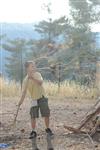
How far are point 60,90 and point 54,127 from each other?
6.56 metres

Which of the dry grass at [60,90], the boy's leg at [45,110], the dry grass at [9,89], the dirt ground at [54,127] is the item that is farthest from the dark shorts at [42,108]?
the dry grass at [9,89]

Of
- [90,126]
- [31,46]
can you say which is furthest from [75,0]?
[90,126]

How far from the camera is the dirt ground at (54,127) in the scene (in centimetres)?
789

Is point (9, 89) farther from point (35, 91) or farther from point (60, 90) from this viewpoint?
point (35, 91)

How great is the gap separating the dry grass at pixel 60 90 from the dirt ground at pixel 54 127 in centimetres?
98

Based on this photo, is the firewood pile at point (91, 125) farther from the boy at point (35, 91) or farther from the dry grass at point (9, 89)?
the dry grass at point (9, 89)

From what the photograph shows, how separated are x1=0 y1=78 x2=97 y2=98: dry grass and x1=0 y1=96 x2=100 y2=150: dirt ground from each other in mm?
976

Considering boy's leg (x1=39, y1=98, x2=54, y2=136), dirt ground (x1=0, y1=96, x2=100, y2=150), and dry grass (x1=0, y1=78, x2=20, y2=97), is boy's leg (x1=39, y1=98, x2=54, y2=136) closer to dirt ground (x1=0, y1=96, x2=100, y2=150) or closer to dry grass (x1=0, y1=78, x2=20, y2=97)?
dirt ground (x1=0, y1=96, x2=100, y2=150)

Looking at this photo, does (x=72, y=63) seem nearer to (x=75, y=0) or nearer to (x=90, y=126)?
(x=75, y=0)

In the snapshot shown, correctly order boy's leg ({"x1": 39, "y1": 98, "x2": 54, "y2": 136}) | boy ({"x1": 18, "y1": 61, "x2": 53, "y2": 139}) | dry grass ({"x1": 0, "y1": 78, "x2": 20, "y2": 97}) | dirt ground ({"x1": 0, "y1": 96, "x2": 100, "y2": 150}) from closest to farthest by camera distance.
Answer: dirt ground ({"x1": 0, "y1": 96, "x2": 100, "y2": 150}) < boy ({"x1": 18, "y1": 61, "x2": 53, "y2": 139}) < boy's leg ({"x1": 39, "y1": 98, "x2": 54, "y2": 136}) < dry grass ({"x1": 0, "y1": 78, "x2": 20, "y2": 97})

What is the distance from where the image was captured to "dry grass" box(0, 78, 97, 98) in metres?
15.6

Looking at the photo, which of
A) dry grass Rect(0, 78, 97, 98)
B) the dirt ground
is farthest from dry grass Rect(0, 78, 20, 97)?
the dirt ground

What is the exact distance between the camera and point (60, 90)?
1608 cm

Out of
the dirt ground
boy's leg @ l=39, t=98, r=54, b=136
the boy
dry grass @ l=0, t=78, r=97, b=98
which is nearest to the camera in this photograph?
the dirt ground
